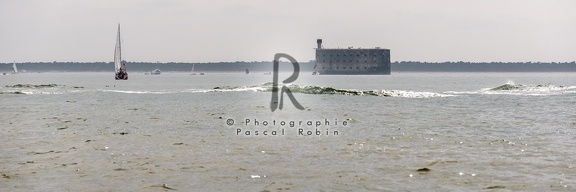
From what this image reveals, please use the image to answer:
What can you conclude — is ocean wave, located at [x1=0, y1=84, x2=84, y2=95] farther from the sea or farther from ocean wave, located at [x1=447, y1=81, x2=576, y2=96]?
ocean wave, located at [x1=447, y1=81, x2=576, y2=96]

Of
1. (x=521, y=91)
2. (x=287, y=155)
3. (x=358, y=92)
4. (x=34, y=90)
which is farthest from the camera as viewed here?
(x=34, y=90)

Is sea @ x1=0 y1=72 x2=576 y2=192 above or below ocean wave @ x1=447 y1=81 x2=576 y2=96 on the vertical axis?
above

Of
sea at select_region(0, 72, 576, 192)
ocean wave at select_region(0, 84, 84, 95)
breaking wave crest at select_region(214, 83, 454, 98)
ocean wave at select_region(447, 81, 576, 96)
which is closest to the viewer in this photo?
sea at select_region(0, 72, 576, 192)

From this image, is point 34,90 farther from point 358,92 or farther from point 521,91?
point 521,91

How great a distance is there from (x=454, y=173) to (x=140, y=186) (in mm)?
7659

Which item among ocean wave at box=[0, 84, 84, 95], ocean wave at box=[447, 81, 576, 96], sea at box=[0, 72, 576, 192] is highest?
sea at box=[0, 72, 576, 192]

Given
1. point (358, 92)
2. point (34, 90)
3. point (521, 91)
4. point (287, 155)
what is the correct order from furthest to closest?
1. point (34, 90)
2. point (521, 91)
3. point (358, 92)
4. point (287, 155)

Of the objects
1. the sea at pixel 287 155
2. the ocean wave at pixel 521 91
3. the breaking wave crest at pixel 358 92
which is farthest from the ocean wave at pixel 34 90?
the ocean wave at pixel 521 91

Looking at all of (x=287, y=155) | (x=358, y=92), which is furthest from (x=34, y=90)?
(x=287, y=155)

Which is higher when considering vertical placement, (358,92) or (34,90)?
(358,92)

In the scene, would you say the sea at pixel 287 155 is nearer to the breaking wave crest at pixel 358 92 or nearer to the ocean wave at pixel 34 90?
the breaking wave crest at pixel 358 92

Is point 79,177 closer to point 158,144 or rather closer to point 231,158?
point 231,158

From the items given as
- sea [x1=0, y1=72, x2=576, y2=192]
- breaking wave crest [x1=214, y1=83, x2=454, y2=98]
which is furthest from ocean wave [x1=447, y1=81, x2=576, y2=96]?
sea [x1=0, y1=72, x2=576, y2=192]

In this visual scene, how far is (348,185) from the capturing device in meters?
14.0
